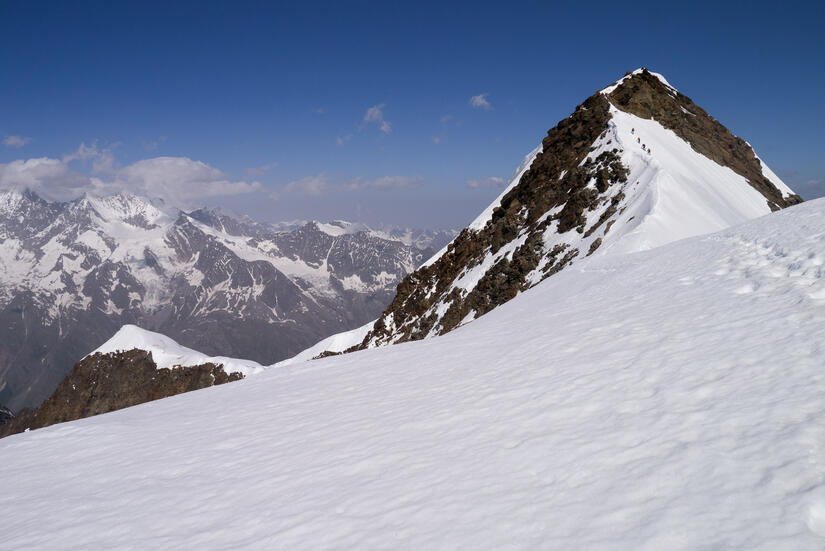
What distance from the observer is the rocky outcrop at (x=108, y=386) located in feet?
265

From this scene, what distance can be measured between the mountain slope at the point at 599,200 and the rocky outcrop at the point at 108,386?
46.0 m

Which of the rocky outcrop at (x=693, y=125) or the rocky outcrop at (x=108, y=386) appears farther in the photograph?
the rocky outcrop at (x=108, y=386)

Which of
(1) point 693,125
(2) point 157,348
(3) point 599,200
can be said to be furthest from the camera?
(2) point 157,348

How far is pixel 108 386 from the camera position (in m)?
86.4

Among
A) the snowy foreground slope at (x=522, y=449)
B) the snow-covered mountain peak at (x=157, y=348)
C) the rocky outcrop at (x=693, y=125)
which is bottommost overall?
the snowy foreground slope at (x=522, y=449)

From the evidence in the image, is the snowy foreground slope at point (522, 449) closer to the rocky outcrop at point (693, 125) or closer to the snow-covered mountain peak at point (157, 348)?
the rocky outcrop at point (693, 125)

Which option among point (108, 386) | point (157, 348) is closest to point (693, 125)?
point (157, 348)

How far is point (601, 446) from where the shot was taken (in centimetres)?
537

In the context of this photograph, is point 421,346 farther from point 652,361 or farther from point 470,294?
point 470,294

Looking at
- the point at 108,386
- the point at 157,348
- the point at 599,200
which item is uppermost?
the point at 599,200

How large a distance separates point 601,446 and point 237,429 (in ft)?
25.6

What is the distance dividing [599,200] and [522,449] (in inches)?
1423

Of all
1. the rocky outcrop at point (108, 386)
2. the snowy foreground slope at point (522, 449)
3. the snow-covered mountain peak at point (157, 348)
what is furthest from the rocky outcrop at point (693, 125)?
the rocky outcrop at point (108, 386)

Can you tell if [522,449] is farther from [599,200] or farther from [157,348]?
[157,348]
